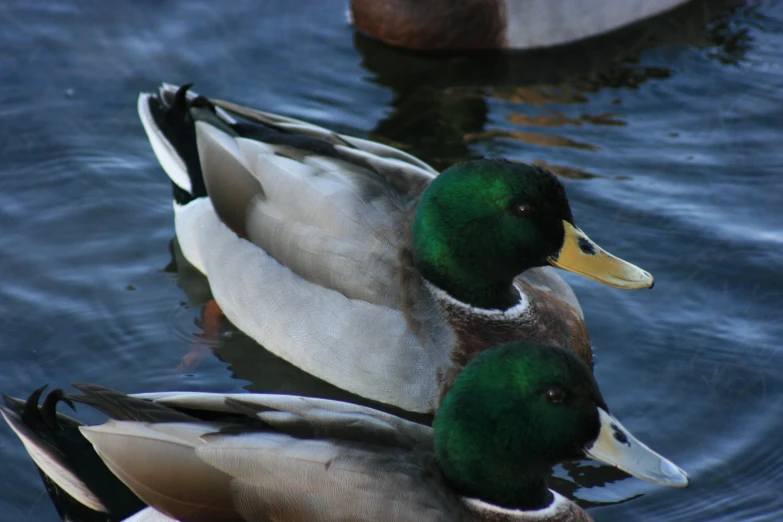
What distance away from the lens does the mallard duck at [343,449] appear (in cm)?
379

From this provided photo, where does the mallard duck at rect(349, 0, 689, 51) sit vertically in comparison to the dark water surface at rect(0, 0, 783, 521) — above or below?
above

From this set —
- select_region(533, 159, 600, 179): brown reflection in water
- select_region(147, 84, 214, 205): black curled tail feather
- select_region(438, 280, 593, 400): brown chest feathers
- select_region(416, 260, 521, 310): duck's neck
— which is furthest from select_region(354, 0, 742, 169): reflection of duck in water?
select_region(416, 260, 521, 310): duck's neck

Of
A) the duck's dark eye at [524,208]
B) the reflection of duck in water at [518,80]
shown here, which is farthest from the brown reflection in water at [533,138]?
the duck's dark eye at [524,208]

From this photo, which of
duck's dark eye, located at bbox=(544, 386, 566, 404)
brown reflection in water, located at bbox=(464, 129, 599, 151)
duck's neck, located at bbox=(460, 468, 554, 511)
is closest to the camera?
duck's dark eye, located at bbox=(544, 386, 566, 404)

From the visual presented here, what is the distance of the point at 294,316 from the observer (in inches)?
219

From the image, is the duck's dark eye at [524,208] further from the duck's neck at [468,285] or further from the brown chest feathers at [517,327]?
the brown chest feathers at [517,327]

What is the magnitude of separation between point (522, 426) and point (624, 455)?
376 millimetres

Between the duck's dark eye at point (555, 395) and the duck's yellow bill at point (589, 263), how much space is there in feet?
4.52

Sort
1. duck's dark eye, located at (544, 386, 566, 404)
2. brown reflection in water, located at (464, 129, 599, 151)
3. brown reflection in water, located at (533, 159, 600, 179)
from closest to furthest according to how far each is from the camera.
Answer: duck's dark eye, located at (544, 386, 566, 404)
brown reflection in water, located at (533, 159, 600, 179)
brown reflection in water, located at (464, 129, 599, 151)

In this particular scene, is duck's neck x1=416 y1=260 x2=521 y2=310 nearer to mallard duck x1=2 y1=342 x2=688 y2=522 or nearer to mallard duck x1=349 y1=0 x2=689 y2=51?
mallard duck x1=2 y1=342 x2=688 y2=522

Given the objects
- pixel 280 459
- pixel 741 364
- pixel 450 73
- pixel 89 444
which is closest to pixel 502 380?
pixel 280 459

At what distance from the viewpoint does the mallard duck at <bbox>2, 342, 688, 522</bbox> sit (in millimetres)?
3785

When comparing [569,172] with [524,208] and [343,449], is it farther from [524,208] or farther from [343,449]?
[343,449]

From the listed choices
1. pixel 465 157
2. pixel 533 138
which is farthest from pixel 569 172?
pixel 465 157
